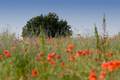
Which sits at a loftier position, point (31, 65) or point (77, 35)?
point (77, 35)

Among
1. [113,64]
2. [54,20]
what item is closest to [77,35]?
[113,64]

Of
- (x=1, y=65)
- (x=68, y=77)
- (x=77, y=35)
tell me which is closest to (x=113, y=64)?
(x=68, y=77)

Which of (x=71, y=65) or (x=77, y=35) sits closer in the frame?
(x=71, y=65)

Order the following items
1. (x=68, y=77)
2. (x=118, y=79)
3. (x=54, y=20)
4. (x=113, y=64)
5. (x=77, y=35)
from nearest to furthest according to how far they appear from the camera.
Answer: (x=113, y=64) → (x=118, y=79) → (x=68, y=77) → (x=77, y=35) → (x=54, y=20)

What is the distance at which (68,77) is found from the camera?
239 centimetres

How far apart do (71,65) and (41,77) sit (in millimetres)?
593

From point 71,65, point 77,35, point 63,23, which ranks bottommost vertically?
point 71,65

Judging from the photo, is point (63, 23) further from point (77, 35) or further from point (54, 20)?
point (77, 35)

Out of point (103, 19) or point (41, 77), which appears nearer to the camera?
point (41, 77)

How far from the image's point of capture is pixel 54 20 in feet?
66.2

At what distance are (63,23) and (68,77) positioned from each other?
18752 mm

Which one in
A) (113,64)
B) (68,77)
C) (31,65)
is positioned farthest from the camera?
(31,65)

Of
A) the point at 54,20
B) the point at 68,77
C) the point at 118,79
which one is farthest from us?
the point at 54,20

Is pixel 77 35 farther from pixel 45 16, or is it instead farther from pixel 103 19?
pixel 45 16
